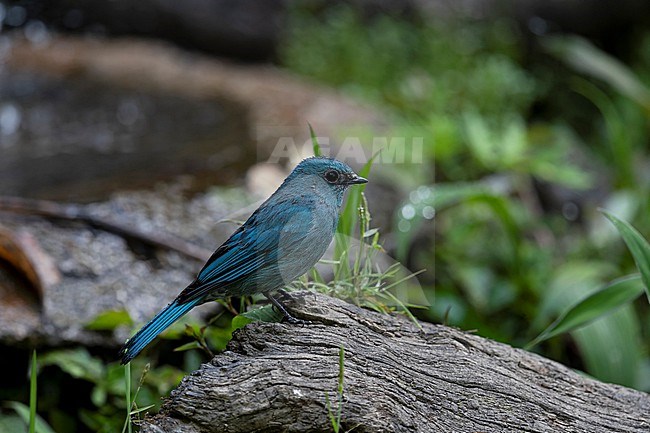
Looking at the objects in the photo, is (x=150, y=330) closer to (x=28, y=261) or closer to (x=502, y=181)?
(x=28, y=261)

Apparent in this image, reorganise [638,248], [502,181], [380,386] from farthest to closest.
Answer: [502,181] < [638,248] < [380,386]

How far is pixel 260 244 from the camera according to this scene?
6.49 feet

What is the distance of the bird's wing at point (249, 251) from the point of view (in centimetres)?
196

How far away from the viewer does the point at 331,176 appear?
6.70 ft

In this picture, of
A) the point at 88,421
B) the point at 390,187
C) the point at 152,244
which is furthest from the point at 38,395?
the point at 390,187

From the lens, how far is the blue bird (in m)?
1.95

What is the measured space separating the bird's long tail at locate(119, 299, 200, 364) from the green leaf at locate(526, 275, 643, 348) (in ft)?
3.83

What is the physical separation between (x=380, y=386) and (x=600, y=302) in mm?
1015

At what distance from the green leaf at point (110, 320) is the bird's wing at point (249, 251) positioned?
798 millimetres

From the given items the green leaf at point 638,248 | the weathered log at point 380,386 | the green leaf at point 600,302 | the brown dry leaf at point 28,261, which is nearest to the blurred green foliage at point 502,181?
the green leaf at point 600,302

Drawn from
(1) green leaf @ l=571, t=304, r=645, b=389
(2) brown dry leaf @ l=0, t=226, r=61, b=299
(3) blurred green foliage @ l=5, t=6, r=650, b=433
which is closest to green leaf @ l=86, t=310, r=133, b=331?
(3) blurred green foliage @ l=5, t=6, r=650, b=433

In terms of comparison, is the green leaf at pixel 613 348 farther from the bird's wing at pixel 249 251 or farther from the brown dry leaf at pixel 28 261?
the brown dry leaf at pixel 28 261

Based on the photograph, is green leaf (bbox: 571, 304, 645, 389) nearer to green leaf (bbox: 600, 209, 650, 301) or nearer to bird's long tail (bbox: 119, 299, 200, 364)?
green leaf (bbox: 600, 209, 650, 301)

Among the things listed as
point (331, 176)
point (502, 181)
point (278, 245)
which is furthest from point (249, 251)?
point (502, 181)
